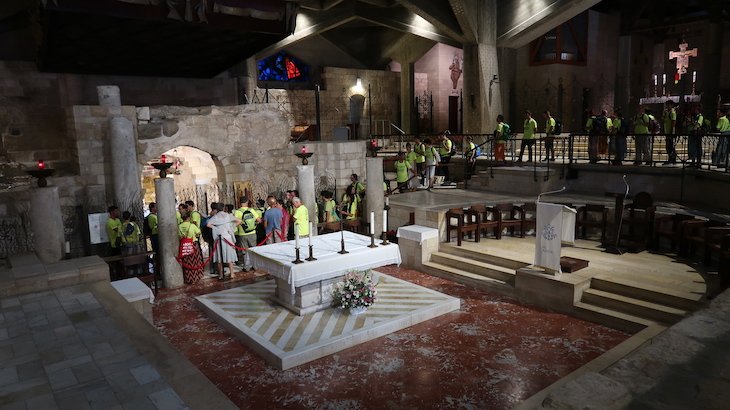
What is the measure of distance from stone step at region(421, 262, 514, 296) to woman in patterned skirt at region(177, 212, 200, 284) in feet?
15.1

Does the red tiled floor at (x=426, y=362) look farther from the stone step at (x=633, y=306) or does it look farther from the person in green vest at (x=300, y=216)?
the person in green vest at (x=300, y=216)

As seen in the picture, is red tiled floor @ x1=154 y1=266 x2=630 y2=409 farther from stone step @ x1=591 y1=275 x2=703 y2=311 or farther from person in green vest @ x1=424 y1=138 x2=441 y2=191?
person in green vest @ x1=424 y1=138 x2=441 y2=191

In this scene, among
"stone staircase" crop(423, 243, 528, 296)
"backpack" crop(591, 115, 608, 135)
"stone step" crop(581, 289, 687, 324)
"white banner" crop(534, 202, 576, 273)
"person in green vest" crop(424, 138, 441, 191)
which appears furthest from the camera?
"person in green vest" crop(424, 138, 441, 191)

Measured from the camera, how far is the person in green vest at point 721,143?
11961mm

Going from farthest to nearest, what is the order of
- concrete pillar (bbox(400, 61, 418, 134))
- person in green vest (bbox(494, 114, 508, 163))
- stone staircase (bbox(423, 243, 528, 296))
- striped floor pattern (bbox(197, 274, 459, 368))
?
concrete pillar (bbox(400, 61, 418, 134)), person in green vest (bbox(494, 114, 508, 163)), stone staircase (bbox(423, 243, 528, 296)), striped floor pattern (bbox(197, 274, 459, 368))

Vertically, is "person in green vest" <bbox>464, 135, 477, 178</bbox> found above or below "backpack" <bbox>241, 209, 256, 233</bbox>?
above

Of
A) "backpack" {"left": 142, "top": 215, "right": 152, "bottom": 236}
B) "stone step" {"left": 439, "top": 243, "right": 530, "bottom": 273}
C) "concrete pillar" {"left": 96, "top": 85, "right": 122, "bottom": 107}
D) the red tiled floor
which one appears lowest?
the red tiled floor

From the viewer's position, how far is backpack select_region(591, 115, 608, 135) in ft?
47.9

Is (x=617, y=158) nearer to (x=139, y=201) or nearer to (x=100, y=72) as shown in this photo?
(x=139, y=201)

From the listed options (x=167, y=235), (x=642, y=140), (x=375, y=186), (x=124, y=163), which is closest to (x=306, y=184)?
(x=375, y=186)

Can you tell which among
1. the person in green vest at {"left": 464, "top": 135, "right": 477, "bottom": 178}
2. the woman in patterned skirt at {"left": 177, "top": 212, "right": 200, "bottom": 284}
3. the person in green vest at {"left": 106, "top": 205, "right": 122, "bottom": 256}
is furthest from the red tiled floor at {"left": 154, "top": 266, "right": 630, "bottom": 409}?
the person in green vest at {"left": 464, "top": 135, "right": 477, "bottom": 178}

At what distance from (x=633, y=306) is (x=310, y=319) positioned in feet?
16.0

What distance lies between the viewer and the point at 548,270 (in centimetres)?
866

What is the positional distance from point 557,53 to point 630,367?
20371 mm
